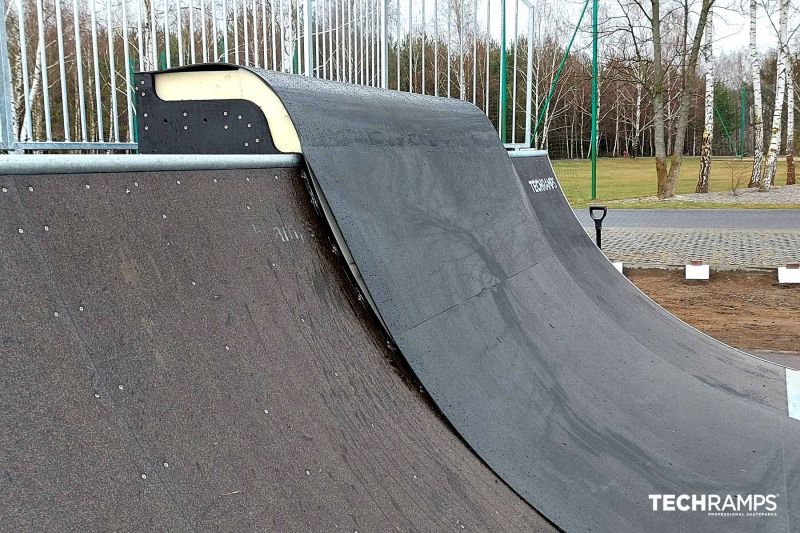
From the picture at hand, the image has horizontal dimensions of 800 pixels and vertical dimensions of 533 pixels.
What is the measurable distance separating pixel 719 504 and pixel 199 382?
203cm

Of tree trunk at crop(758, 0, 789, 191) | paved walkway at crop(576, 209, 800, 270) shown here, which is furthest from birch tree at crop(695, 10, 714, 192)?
paved walkway at crop(576, 209, 800, 270)

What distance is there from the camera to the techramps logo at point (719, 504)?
2754 millimetres

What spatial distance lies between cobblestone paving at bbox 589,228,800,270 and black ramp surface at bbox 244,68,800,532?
5.97 meters

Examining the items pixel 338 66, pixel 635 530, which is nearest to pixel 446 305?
pixel 635 530

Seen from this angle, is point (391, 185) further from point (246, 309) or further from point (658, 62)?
point (658, 62)

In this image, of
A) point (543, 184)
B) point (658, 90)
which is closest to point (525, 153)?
point (543, 184)

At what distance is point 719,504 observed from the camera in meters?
2.82

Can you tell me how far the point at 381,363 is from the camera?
2668 mm

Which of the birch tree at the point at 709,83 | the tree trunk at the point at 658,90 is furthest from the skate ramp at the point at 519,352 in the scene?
the birch tree at the point at 709,83

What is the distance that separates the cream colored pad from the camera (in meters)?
2.98

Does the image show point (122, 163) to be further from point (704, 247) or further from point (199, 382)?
point (704, 247)

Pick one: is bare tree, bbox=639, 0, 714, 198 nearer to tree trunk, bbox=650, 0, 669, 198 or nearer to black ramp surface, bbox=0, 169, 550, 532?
tree trunk, bbox=650, 0, 669, 198

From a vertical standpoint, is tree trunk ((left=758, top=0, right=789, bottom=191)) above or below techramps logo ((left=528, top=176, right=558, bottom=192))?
above

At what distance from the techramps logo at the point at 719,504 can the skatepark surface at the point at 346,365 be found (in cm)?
3
